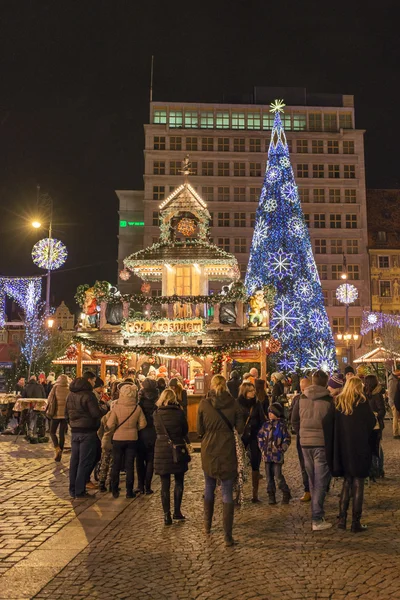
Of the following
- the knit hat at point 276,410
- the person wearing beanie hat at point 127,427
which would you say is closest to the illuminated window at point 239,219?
the person wearing beanie hat at point 127,427

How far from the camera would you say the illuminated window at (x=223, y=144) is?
57500 millimetres

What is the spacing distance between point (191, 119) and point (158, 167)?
584 centimetres

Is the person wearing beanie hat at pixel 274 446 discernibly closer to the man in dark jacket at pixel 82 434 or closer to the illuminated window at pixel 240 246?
the man in dark jacket at pixel 82 434

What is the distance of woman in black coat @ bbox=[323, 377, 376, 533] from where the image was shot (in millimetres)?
7070

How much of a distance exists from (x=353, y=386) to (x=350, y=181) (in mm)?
53559

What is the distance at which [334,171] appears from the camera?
58.2 m

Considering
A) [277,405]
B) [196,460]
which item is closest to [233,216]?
[196,460]

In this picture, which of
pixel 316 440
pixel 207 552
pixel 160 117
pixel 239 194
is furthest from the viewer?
pixel 160 117

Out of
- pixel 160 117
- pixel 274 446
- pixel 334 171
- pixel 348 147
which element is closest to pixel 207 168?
pixel 160 117

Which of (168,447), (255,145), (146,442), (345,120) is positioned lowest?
(146,442)

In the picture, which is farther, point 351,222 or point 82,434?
point 351,222

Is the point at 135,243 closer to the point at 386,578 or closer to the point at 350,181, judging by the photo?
the point at 350,181

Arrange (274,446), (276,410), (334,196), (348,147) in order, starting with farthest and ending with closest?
(348,147)
(334,196)
(276,410)
(274,446)

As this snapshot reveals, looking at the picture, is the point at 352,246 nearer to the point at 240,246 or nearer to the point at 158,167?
the point at 240,246
